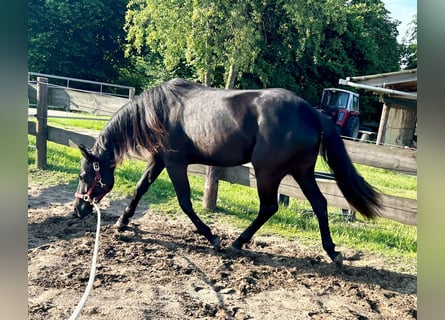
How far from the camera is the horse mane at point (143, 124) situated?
319cm

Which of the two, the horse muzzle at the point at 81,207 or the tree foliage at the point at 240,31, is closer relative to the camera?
the horse muzzle at the point at 81,207

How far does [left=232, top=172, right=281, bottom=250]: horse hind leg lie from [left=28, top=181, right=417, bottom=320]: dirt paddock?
0.12 meters

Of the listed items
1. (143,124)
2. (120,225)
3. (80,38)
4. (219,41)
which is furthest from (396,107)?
(80,38)

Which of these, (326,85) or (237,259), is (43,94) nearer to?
(237,259)

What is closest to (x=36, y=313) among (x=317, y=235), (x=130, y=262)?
(x=130, y=262)

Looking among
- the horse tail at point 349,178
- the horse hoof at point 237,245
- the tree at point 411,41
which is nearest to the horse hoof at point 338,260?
the horse tail at point 349,178

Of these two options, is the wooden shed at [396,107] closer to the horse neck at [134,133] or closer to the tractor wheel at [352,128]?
the tractor wheel at [352,128]

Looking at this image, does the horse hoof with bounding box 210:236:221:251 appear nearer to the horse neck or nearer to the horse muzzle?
the horse neck

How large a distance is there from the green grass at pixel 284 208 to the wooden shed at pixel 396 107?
456 millimetres

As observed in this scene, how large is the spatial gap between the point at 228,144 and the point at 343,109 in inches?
176

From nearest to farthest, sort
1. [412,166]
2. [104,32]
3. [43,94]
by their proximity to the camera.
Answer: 1. [412,166]
2. [43,94]
3. [104,32]

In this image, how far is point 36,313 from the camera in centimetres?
207

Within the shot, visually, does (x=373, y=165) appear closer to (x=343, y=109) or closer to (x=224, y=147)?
(x=224, y=147)
